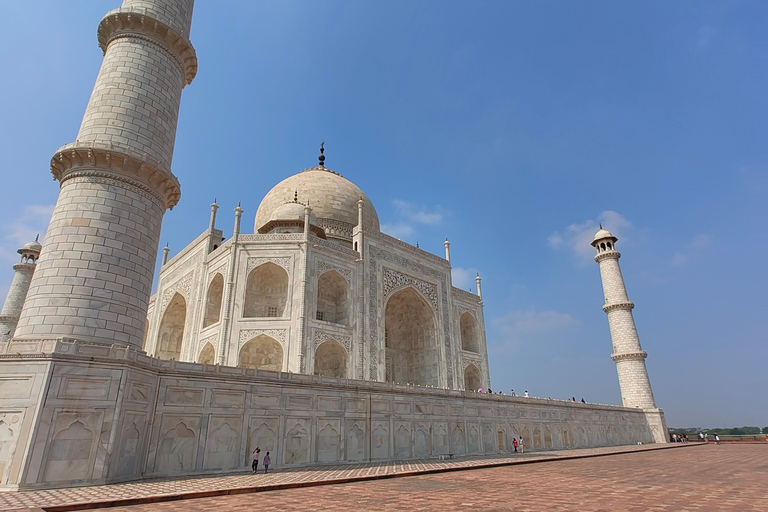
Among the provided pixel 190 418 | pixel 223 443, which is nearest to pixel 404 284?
pixel 223 443

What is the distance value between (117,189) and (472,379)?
66.3 feet

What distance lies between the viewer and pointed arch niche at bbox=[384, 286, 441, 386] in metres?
22.8

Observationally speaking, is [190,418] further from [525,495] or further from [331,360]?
[331,360]

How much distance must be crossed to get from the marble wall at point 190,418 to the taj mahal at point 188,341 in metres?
0.03

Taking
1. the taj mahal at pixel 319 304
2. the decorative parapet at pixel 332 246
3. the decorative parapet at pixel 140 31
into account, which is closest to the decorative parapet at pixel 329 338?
the taj mahal at pixel 319 304

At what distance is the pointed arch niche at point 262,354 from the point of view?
17.4 m

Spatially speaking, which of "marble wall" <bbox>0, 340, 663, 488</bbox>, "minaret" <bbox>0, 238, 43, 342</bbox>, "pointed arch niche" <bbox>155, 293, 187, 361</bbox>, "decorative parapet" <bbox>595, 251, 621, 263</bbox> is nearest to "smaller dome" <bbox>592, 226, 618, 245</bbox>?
"decorative parapet" <bbox>595, 251, 621, 263</bbox>

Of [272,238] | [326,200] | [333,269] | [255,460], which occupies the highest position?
[326,200]

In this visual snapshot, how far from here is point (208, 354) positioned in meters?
18.3

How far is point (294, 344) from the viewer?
55.9 feet

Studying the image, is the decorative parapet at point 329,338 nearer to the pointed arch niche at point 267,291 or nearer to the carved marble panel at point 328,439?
the pointed arch niche at point 267,291

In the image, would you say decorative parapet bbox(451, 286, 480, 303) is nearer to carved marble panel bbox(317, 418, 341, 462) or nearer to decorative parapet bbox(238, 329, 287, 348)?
decorative parapet bbox(238, 329, 287, 348)

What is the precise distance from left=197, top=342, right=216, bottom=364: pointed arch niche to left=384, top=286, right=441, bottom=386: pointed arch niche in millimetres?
8154

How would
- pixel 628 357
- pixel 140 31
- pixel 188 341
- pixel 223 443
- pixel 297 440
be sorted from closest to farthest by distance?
pixel 223 443, pixel 140 31, pixel 297 440, pixel 188 341, pixel 628 357
